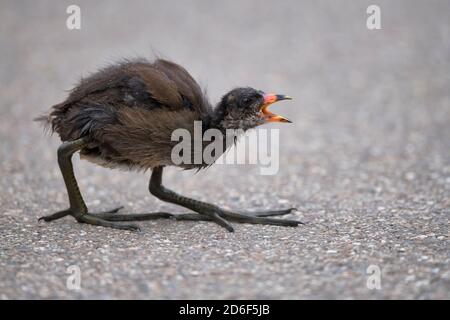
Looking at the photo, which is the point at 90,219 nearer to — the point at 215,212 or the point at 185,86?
the point at 215,212

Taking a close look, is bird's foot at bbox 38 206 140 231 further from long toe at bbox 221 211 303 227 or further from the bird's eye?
the bird's eye

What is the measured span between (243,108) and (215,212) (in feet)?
3.27

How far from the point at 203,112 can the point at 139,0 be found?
1074cm

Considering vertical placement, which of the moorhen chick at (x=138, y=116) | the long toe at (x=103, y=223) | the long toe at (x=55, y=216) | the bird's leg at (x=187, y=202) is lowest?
the long toe at (x=103, y=223)

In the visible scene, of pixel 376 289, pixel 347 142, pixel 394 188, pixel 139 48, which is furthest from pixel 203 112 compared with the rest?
pixel 139 48

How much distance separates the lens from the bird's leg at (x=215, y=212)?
554 centimetres

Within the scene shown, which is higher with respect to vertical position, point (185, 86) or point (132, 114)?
point (185, 86)

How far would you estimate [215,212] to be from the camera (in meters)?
5.67

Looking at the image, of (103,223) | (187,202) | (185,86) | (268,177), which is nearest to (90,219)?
(103,223)

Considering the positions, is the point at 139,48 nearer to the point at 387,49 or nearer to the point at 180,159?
the point at 387,49

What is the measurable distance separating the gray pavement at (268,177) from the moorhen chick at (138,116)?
586mm

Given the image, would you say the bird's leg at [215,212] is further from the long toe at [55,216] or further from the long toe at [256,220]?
the long toe at [55,216]

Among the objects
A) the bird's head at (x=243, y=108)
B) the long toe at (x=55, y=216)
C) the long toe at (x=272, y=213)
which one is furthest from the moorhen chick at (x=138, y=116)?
the long toe at (x=272, y=213)

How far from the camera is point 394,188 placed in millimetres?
7074
